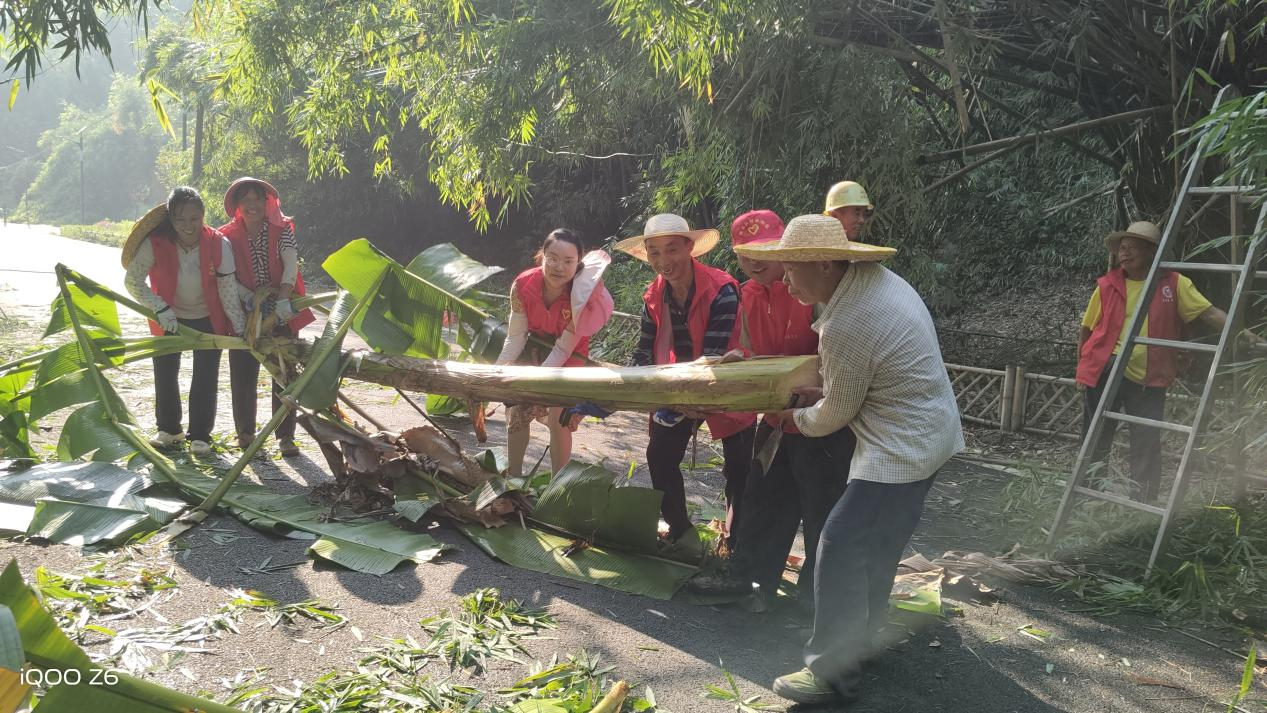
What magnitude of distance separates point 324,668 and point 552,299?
2009 millimetres

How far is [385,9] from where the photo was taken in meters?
7.93

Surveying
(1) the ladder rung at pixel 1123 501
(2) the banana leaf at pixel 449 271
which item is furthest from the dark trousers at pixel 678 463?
(1) the ladder rung at pixel 1123 501

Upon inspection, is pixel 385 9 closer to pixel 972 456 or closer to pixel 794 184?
pixel 794 184

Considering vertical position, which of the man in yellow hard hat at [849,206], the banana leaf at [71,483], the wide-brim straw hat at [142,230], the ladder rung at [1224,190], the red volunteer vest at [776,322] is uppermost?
the ladder rung at [1224,190]

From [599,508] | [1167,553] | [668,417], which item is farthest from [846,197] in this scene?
[1167,553]

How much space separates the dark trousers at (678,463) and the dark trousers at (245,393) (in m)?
2.64

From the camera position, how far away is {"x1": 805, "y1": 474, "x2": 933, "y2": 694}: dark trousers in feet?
9.08

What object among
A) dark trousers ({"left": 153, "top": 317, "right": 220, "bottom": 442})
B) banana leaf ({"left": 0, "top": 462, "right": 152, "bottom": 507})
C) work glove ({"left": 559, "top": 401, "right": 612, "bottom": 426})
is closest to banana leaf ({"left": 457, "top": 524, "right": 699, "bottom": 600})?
work glove ({"left": 559, "top": 401, "right": 612, "bottom": 426})

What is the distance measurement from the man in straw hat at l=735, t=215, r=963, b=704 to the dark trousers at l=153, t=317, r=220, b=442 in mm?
3673

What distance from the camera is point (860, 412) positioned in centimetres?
286

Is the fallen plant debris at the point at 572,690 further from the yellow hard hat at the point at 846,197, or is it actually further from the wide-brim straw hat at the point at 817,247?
the yellow hard hat at the point at 846,197

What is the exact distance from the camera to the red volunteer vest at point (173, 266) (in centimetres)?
490

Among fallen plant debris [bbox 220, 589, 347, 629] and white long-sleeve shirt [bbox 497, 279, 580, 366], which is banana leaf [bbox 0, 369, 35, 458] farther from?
white long-sleeve shirt [bbox 497, 279, 580, 366]

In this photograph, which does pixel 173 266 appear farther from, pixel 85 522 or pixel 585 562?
pixel 585 562
